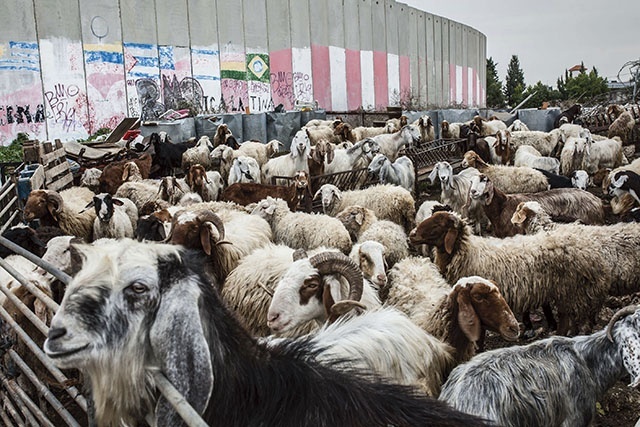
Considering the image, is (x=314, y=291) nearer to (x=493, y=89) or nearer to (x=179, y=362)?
(x=179, y=362)

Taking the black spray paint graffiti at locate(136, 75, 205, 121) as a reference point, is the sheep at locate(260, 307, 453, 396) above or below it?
below

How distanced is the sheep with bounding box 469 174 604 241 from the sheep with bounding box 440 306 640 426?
193 inches

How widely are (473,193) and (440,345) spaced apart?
16.4 feet

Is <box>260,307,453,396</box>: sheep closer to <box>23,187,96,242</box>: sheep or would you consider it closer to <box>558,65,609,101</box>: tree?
<box>23,187,96,242</box>: sheep

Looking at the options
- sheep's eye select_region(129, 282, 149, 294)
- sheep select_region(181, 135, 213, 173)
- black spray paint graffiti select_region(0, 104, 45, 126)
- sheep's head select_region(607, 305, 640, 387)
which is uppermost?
black spray paint graffiti select_region(0, 104, 45, 126)

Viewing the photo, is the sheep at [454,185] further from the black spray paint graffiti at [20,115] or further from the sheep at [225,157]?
the black spray paint graffiti at [20,115]

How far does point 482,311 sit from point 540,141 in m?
13.7

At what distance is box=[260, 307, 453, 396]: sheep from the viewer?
3.45 m

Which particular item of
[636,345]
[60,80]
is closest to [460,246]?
[636,345]

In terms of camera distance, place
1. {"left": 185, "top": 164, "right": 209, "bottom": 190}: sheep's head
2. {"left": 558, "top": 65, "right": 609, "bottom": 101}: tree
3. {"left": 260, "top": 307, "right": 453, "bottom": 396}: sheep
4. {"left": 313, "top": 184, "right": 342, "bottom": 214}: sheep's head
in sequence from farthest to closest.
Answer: {"left": 558, "top": 65, "right": 609, "bottom": 101}: tree < {"left": 185, "top": 164, "right": 209, "bottom": 190}: sheep's head < {"left": 313, "top": 184, "right": 342, "bottom": 214}: sheep's head < {"left": 260, "top": 307, "right": 453, "bottom": 396}: sheep

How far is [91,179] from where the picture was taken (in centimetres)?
1231

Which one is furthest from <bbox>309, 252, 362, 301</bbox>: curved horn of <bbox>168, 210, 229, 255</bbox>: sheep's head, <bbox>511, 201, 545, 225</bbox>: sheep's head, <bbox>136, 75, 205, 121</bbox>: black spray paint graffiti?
<bbox>136, 75, 205, 121</bbox>: black spray paint graffiti

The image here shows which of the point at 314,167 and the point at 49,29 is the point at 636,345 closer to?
the point at 314,167

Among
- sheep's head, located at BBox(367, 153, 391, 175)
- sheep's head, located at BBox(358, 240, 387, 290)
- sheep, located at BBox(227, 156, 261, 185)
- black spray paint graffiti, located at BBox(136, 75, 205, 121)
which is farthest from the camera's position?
black spray paint graffiti, located at BBox(136, 75, 205, 121)
